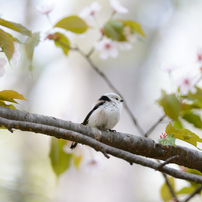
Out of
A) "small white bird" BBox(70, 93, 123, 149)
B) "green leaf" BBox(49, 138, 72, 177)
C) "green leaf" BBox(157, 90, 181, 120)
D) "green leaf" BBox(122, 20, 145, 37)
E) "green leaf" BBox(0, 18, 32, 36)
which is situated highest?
"green leaf" BBox(122, 20, 145, 37)

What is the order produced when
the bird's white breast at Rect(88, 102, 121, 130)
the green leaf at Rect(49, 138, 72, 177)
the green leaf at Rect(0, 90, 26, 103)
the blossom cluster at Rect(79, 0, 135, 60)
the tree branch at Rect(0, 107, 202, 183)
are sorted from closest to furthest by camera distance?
the tree branch at Rect(0, 107, 202, 183) → the green leaf at Rect(0, 90, 26, 103) → the green leaf at Rect(49, 138, 72, 177) → the blossom cluster at Rect(79, 0, 135, 60) → the bird's white breast at Rect(88, 102, 121, 130)

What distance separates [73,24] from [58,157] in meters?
0.67

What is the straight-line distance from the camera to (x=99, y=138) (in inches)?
49.7

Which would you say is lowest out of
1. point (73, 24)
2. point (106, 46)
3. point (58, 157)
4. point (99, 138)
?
point (58, 157)

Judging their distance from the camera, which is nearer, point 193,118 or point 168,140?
point 168,140

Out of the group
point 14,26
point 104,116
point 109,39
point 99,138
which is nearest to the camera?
point 14,26

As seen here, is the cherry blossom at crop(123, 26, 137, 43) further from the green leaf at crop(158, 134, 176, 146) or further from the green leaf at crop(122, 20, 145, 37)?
the green leaf at crop(158, 134, 176, 146)

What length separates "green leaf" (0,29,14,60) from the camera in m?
1.00

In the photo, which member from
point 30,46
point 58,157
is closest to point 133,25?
point 30,46

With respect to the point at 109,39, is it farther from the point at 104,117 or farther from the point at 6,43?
the point at 6,43

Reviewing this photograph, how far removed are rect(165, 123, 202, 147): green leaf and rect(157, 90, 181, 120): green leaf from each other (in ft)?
0.97

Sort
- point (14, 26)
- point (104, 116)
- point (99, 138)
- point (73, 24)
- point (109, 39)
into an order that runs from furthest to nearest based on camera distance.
Result: 1. point (104, 116)
2. point (109, 39)
3. point (73, 24)
4. point (99, 138)
5. point (14, 26)

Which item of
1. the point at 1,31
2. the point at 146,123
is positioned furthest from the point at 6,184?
the point at 146,123

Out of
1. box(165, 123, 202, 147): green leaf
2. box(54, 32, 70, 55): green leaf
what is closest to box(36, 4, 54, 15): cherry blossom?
box(54, 32, 70, 55): green leaf
